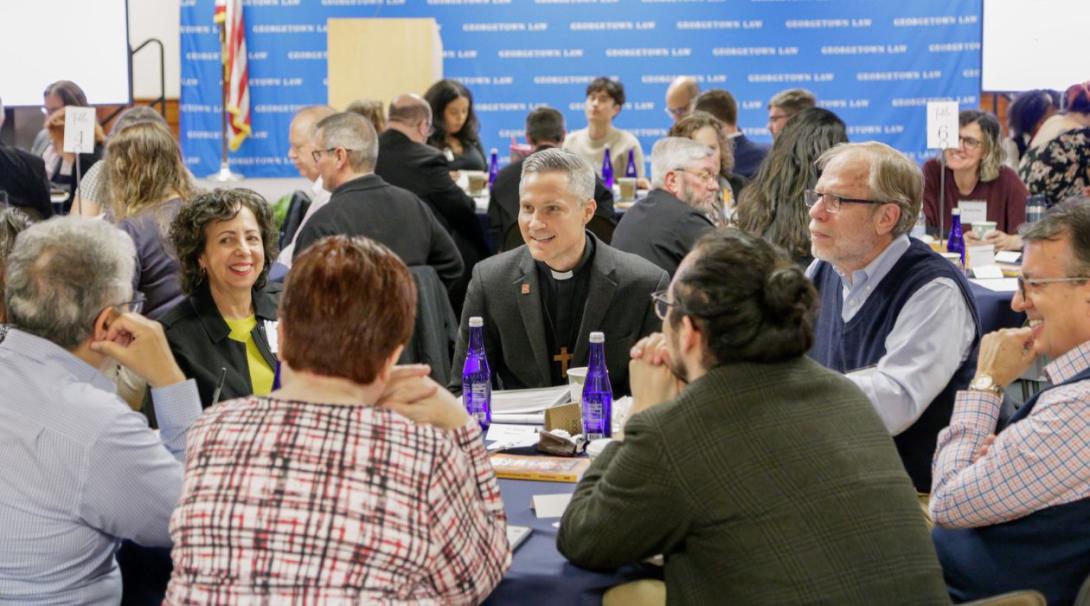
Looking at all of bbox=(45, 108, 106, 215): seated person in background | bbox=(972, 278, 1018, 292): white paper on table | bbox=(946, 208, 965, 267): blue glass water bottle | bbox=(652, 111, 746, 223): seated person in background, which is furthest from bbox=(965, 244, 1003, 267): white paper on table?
bbox=(45, 108, 106, 215): seated person in background

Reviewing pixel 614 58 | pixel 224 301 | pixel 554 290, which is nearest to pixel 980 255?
pixel 554 290

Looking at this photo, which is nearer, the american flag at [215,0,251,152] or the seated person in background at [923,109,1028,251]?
the seated person in background at [923,109,1028,251]

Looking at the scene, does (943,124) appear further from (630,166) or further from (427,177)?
(630,166)

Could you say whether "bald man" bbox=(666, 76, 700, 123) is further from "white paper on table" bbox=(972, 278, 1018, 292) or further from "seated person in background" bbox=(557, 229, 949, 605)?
"seated person in background" bbox=(557, 229, 949, 605)

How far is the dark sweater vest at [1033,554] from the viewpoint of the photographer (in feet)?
6.77

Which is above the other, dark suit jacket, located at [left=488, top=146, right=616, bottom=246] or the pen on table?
dark suit jacket, located at [left=488, top=146, right=616, bottom=246]

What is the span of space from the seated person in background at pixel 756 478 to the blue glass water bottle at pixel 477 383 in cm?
87

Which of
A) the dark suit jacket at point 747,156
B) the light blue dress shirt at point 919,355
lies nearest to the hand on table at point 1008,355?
the light blue dress shirt at point 919,355

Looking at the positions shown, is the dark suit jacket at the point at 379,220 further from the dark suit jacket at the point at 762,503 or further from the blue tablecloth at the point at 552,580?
the dark suit jacket at the point at 762,503

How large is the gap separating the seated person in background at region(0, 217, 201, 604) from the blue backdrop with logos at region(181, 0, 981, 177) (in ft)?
25.1

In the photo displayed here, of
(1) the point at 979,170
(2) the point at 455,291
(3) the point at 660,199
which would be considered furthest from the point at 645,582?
(1) the point at 979,170

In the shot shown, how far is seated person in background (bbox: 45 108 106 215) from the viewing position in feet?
24.3

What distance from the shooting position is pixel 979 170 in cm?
572

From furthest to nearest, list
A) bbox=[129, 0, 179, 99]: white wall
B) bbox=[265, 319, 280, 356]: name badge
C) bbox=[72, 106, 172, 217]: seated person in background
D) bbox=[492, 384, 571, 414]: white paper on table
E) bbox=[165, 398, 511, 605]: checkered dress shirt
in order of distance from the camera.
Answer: bbox=[129, 0, 179, 99]: white wall
bbox=[72, 106, 172, 217]: seated person in background
bbox=[265, 319, 280, 356]: name badge
bbox=[492, 384, 571, 414]: white paper on table
bbox=[165, 398, 511, 605]: checkered dress shirt
